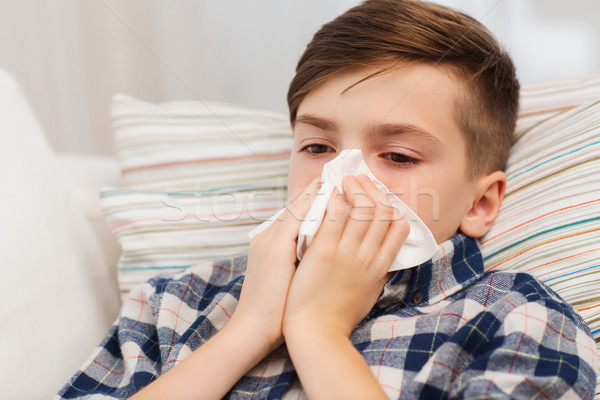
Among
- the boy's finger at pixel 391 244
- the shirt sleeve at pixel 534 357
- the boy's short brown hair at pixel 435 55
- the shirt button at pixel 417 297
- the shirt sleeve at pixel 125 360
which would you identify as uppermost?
the boy's short brown hair at pixel 435 55

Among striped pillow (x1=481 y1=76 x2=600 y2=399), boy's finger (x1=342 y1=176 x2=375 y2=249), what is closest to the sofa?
striped pillow (x1=481 y1=76 x2=600 y2=399)

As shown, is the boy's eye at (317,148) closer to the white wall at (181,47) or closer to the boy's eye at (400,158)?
the boy's eye at (400,158)

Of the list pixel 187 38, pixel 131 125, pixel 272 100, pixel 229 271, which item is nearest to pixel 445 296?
pixel 229 271

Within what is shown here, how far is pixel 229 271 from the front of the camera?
1091 millimetres

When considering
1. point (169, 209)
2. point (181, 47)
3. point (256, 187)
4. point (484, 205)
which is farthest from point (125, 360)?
point (181, 47)

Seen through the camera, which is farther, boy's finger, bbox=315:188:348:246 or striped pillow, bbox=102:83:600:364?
striped pillow, bbox=102:83:600:364

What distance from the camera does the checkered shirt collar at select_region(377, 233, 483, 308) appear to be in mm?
918

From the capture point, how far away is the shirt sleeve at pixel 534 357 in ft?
2.23

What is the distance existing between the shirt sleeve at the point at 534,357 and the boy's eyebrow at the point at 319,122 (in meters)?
0.41

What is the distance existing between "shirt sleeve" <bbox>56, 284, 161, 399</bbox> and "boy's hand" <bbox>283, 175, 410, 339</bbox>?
29cm

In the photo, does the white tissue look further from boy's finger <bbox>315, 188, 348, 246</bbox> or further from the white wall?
the white wall

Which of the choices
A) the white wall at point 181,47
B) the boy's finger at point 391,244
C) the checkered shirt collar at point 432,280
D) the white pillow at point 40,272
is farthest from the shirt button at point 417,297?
the white wall at point 181,47

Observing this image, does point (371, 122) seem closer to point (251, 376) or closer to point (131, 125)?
point (251, 376)

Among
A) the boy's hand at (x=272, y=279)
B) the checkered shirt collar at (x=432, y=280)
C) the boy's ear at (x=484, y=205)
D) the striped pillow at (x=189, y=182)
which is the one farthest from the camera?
the striped pillow at (x=189, y=182)
